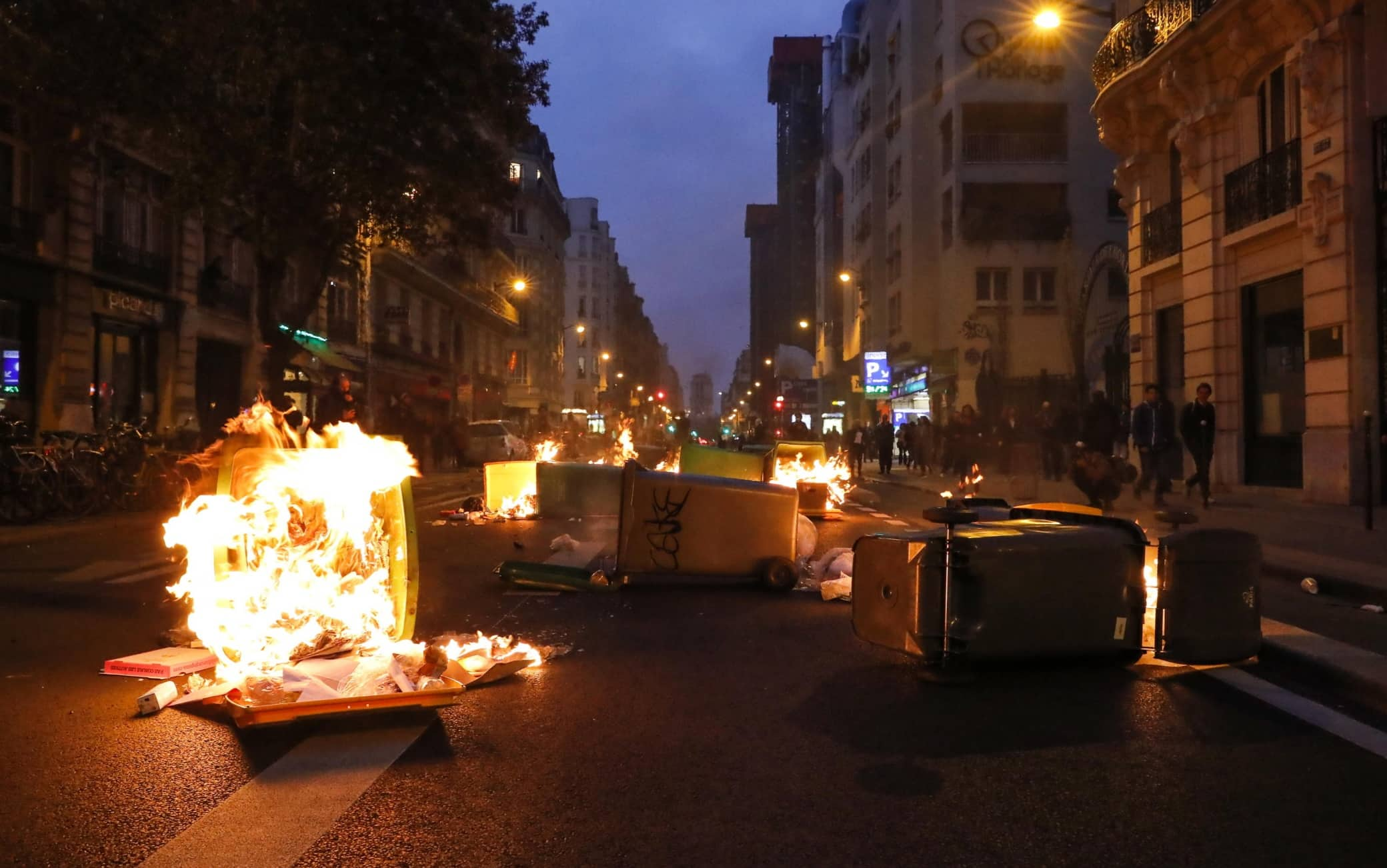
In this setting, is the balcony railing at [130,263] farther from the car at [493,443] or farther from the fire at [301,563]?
the fire at [301,563]

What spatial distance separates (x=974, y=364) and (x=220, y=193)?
95.6 ft

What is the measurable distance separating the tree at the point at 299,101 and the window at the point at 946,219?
24453 mm

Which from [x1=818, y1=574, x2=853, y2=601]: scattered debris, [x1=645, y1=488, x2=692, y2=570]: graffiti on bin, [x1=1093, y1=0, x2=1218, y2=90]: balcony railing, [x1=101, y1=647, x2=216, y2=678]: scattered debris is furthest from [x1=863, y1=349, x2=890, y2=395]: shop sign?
[x1=101, y1=647, x2=216, y2=678]: scattered debris

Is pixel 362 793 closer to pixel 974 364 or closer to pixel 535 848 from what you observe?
pixel 535 848

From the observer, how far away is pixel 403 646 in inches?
233

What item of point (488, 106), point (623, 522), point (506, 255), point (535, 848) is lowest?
point (535, 848)

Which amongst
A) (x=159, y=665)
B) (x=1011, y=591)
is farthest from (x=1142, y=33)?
(x=159, y=665)

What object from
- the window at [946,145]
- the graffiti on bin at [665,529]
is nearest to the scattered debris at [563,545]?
the graffiti on bin at [665,529]

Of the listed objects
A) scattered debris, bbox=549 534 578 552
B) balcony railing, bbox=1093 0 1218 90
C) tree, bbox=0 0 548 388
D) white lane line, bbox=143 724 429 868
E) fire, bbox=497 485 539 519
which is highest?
balcony railing, bbox=1093 0 1218 90

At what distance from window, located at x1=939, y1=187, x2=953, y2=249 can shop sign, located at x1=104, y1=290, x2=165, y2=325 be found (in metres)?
27.6

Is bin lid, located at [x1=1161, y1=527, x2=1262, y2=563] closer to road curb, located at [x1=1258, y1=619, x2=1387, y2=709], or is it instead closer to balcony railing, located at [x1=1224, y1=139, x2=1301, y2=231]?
road curb, located at [x1=1258, y1=619, x2=1387, y2=709]

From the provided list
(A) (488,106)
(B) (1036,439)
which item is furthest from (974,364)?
(A) (488,106)

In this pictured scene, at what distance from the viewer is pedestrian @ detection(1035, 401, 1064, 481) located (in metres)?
25.1

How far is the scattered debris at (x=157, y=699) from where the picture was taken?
518 cm
